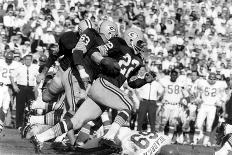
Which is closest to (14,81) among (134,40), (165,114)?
(165,114)

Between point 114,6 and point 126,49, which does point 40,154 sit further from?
point 114,6

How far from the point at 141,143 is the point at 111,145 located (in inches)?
18.2

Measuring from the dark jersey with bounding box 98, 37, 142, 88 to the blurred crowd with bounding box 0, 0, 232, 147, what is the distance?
18.8ft

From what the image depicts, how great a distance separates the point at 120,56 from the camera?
9.51 meters

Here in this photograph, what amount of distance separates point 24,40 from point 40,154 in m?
8.21

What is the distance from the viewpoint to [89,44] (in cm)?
973

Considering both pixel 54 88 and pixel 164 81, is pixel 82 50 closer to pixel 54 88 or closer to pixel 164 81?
pixel 54 88

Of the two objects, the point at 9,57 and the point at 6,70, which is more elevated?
the point at 9,57

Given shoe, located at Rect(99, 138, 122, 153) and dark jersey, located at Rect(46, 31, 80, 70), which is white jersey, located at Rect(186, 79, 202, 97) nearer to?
dark jersey, located at Rect(46, 31, 80, 70)


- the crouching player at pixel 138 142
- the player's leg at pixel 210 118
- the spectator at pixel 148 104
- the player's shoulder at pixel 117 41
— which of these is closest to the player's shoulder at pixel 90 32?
the player's shoulder at pixel 117 41

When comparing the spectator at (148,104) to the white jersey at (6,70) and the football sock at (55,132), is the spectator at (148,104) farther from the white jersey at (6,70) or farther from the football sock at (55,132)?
the football sock at (55,132)

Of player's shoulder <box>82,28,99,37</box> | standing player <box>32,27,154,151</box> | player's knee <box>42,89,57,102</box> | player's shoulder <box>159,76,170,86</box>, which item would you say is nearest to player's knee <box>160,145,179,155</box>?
standing player <box>32,27,154,151</box>

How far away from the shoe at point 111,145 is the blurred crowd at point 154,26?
237 inches

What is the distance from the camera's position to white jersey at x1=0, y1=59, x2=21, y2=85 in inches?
555
